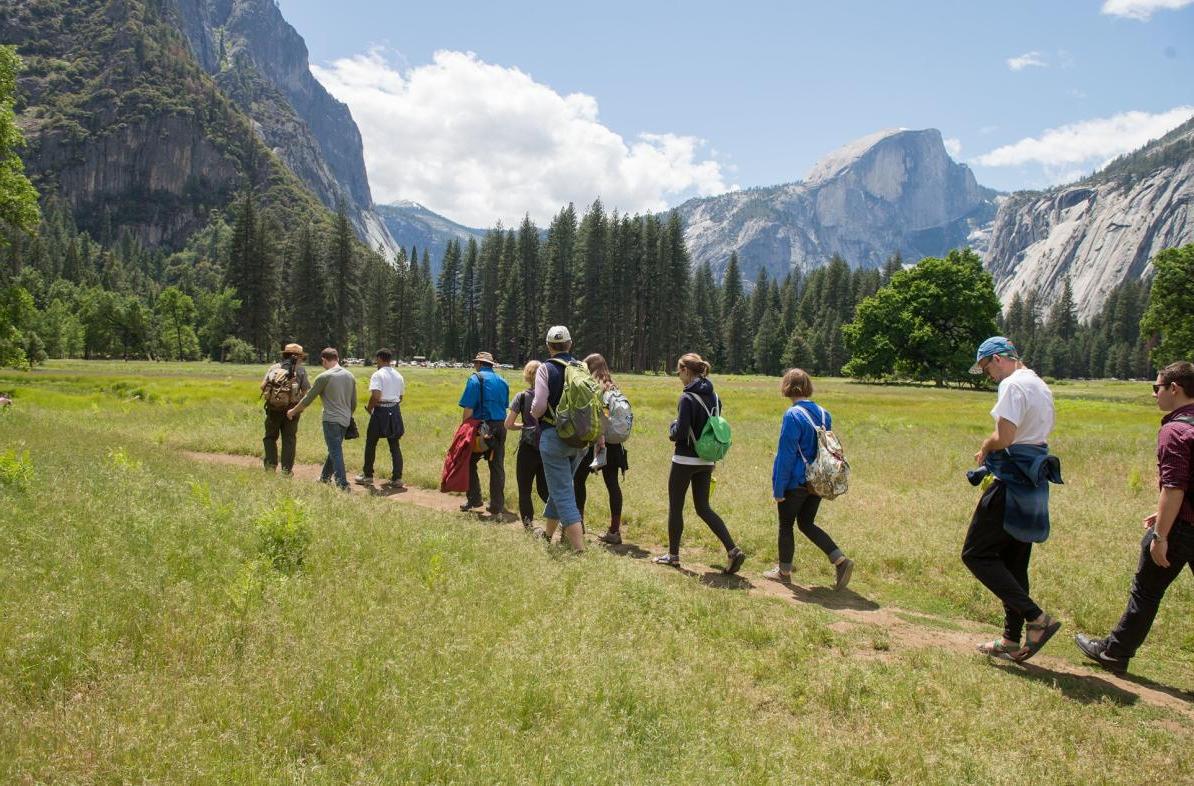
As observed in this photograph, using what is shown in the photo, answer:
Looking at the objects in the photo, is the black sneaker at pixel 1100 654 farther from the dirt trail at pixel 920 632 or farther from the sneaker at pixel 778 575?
the sneaker at pixel 778 575

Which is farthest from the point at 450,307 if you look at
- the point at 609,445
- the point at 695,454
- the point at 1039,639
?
the point at 1039,639

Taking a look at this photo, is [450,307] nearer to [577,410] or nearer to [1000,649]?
[577,410]

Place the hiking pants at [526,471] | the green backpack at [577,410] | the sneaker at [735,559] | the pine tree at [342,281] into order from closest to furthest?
the green backpack at [577,410]
the sneaker at [735,559]
the hiking pants at [526,471]
the pine tree at [342,281]

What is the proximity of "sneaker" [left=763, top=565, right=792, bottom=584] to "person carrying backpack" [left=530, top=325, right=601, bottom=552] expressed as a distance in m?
2.57

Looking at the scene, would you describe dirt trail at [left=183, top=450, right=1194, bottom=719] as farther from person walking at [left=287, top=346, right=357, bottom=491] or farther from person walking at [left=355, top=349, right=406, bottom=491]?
person walking at [left=355, top=349, right=406, bottom=491]

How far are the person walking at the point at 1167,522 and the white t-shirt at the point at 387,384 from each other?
1139cm

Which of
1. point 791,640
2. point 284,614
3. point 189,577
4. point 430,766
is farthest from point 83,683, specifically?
point 791,640

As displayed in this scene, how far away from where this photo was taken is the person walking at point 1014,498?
6020 mm

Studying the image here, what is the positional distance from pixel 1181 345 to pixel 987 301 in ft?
56.0

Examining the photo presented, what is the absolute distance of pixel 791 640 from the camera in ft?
20.0

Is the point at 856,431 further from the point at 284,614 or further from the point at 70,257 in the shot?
the point at 70,257

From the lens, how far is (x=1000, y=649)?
20.9 feet

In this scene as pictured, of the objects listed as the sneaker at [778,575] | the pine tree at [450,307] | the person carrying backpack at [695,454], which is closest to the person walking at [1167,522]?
the sneaker at [778,575]

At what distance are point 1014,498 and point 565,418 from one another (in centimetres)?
479
